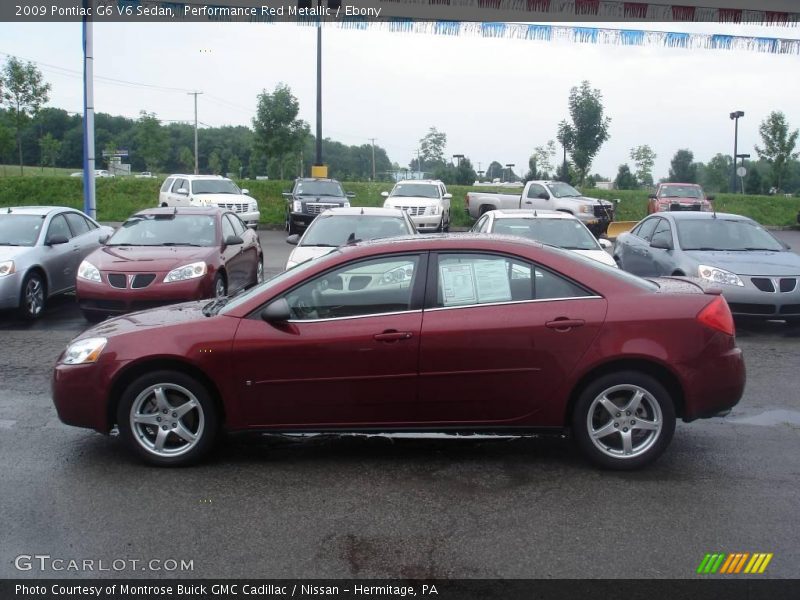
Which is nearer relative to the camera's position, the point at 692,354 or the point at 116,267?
the point at 692,354

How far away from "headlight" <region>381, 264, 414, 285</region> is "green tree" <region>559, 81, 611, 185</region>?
32054mm

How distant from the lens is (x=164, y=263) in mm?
10297

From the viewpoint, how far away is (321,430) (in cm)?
525

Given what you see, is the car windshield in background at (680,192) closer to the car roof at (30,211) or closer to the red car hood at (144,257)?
the red car hood at (144,257)

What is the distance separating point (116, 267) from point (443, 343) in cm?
650

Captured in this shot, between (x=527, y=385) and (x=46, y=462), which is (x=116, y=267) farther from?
(x=527, y=385)

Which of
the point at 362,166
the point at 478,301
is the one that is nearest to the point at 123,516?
the point at 478,301

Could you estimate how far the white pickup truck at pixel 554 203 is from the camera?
984 inches

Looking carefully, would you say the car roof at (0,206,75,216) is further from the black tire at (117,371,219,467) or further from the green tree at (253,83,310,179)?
the green tree at (253,83,310,179)

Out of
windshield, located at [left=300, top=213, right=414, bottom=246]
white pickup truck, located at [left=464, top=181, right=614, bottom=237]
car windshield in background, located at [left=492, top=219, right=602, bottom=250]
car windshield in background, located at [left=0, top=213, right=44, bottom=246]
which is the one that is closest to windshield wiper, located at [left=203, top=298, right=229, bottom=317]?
windshield, located at [left=300, top=213, right=414, bottom=246]

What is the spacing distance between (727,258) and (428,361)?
22.4 ft

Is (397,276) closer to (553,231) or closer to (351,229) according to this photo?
(351,229)

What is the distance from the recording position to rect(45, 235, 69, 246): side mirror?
11.4m

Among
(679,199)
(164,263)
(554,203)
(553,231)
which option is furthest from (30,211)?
(679,199)
